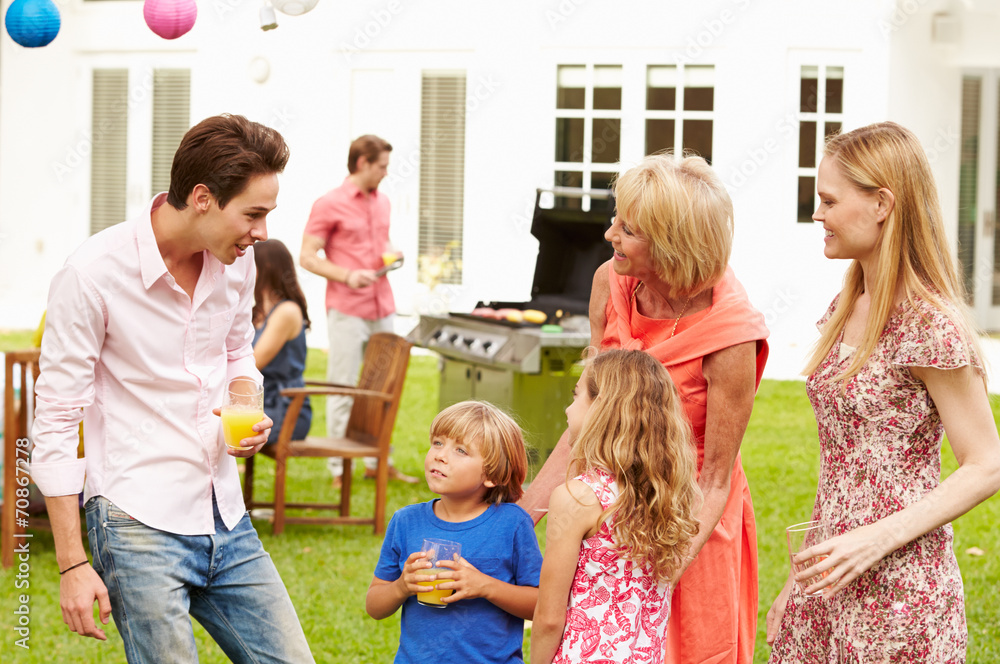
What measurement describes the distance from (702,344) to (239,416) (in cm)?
91

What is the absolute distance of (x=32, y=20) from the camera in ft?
8.03

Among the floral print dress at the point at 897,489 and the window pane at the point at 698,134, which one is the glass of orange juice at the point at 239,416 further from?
the window pane at the point at 698,134

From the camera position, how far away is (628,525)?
186 centimetres

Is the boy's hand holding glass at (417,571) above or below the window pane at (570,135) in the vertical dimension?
below

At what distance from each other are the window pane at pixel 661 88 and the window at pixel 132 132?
18.2 feet

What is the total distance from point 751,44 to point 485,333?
642cm

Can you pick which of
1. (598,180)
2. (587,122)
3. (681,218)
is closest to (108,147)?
(587,122)

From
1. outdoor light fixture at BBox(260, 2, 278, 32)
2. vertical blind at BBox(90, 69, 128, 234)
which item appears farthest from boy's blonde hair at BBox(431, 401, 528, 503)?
vertical blind at BBox(90, 69, 128, 234)

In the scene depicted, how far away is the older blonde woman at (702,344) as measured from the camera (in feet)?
6.50

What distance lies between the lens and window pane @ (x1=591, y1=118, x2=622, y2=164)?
11.3 m

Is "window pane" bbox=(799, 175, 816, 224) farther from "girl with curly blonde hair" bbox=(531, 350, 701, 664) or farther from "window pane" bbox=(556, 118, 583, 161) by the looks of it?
"girl with curly blonde hair" bbox=(531, 350, 701, 664)

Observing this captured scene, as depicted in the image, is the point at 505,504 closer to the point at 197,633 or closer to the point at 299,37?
the point at 197,633

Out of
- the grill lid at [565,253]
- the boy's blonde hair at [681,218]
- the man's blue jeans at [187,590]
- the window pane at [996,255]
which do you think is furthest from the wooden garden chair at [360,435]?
the window pane at [996,255]

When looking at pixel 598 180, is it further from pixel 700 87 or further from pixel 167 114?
pixel 167 114
